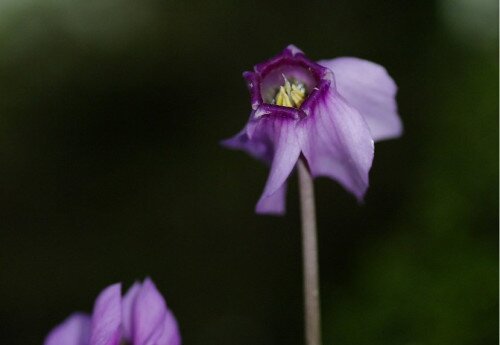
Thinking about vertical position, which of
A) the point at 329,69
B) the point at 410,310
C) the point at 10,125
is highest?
the point at 10,125

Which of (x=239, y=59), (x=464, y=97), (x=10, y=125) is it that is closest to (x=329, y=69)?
(x=464, y=97)

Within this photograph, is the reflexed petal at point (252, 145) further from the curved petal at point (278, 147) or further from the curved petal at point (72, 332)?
the curved petal at point (72, 332)

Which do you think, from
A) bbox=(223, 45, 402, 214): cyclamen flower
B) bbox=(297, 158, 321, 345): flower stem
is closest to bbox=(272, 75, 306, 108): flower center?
bbox=(223, 45, 402, 214): cyclamen flower

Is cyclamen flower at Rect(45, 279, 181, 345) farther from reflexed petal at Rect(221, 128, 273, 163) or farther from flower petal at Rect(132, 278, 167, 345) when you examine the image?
reflexed petal at Rect(221, 128, 273, 163)

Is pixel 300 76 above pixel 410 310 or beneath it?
above

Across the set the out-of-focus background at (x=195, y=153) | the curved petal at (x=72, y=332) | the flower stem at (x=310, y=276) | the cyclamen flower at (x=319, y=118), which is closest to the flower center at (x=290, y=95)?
the cyclamen flower at (x=319, y=118)

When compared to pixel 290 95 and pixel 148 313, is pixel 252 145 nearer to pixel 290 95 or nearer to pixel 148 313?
pixel 290 95

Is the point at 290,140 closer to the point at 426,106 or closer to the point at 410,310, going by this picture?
the point at 410,310
